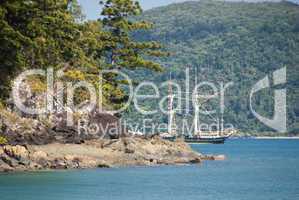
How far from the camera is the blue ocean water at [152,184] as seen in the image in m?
48.1

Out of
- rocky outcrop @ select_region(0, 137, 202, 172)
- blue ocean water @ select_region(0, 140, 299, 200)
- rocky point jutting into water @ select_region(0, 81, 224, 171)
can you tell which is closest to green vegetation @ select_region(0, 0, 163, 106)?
rocky point jutting into water @ select_region(0, 81, 224, 171)

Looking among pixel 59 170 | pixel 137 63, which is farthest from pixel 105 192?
pixel 137 63

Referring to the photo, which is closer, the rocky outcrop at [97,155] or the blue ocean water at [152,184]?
the blue ocean water at [152,184]

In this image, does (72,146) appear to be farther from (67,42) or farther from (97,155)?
(67,42)

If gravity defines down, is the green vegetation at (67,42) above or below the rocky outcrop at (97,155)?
above

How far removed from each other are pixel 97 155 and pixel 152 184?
453 inches

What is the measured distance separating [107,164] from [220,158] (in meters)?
21.5

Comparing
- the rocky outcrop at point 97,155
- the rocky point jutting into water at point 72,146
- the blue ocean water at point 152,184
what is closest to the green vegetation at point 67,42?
the rocky point jutting into water at point 72,146

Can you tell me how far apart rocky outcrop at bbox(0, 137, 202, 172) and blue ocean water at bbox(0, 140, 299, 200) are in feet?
6.30

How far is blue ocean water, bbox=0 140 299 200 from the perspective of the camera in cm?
4812

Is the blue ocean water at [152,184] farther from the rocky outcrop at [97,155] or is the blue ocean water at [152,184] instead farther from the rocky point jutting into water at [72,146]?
the rocky point jutting into water at [72,146]

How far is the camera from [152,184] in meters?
54.6

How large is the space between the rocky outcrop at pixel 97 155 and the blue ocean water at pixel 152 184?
1.92 m

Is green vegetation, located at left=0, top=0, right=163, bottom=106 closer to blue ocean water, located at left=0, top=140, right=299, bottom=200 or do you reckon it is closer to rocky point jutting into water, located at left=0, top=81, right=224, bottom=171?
rocky point jutting into water, located at left=0, top=81, right=224, bottom=171
